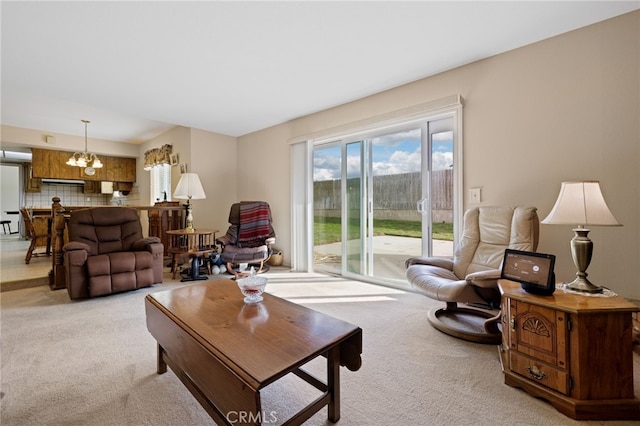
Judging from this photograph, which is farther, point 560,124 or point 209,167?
point 209,167

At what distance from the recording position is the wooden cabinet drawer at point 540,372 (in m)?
1.37

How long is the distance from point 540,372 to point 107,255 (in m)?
4.04

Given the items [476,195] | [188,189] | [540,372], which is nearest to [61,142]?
[188,189]

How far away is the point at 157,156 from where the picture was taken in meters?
5.72

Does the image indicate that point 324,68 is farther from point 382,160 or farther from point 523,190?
point 523,190

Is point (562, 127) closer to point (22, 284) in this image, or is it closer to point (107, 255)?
point (107, 255)

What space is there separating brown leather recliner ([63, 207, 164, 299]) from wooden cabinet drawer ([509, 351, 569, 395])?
370 cm

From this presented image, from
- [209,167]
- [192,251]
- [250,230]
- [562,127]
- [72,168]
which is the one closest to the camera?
[562,127]

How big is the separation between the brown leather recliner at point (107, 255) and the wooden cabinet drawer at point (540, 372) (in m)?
3.70

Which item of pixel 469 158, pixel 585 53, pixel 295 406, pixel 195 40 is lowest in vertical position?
pixel 295 406

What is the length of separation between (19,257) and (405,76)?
7.01 metres

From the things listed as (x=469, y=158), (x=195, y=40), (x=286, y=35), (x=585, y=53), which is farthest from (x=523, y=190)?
(x=195, y=40)

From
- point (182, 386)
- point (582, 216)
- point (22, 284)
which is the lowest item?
point (182, 386)

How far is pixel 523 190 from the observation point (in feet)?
8.27
